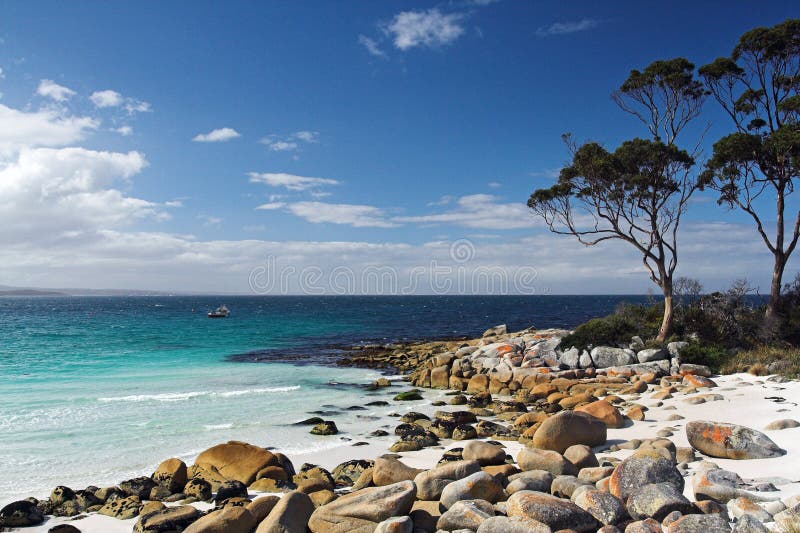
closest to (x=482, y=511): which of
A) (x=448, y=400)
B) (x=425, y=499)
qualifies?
(x=425, y=499)

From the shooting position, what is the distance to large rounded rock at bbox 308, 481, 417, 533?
6684mm

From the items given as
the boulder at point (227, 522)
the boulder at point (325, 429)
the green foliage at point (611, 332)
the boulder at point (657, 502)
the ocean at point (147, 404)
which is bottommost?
the ocean at point (147, 404)

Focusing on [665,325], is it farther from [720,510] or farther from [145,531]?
[145,531]

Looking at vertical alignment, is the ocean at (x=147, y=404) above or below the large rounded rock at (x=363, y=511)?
below

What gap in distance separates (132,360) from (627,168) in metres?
28.5

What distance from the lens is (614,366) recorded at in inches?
785

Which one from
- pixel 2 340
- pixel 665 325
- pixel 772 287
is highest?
pixel 772 287

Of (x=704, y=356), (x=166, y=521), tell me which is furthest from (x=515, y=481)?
(x=704, y=356)

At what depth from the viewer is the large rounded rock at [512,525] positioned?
5.77 meters

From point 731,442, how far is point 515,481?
4.09 metres

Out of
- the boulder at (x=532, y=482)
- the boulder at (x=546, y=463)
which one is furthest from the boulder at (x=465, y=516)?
the boulder at (x=546, y=463)

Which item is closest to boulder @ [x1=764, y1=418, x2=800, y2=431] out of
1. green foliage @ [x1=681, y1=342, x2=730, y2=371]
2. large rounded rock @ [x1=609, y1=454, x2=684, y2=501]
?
large rounded rock @ [x1=609, y1=454, x2=684, y2=501]

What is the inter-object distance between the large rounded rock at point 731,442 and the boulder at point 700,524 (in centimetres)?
373

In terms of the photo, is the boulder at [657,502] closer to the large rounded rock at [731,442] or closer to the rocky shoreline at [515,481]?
the rocky shoreline at [515,481]
